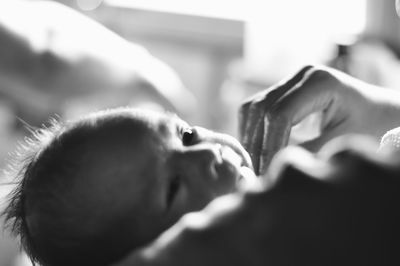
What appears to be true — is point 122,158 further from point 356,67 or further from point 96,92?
point 356,67

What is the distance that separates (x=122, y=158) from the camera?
1.51 ft

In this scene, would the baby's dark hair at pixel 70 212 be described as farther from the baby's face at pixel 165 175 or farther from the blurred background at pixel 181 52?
the blurred background at pixel 181 52

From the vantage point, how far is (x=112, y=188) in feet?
1.49

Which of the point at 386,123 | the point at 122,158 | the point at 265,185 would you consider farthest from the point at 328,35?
the point at 265,185

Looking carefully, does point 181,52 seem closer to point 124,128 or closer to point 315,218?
point 124,128

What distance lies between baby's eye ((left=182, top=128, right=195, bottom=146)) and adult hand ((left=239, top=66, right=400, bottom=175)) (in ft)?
0.34

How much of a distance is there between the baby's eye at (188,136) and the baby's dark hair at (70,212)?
0.20 feet

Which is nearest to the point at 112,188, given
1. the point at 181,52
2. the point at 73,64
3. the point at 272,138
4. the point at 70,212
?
the point at 70,212

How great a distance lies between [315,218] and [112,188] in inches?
9.4

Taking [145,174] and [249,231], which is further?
[145,174]

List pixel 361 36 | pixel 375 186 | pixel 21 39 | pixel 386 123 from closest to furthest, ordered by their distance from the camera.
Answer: pixel 375 186 → pixel 386 123 → pixel 21 39 → pixel 361 36

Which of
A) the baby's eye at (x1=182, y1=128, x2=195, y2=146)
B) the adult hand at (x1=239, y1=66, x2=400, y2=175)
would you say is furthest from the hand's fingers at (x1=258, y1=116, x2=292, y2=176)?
the baby's eye at (x1=182, y1=128, x2=195, y2=146)

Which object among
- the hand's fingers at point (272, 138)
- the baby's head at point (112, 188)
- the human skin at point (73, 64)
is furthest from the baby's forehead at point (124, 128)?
the human skin at point (73, 64)

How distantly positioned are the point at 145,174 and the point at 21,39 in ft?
1.53
